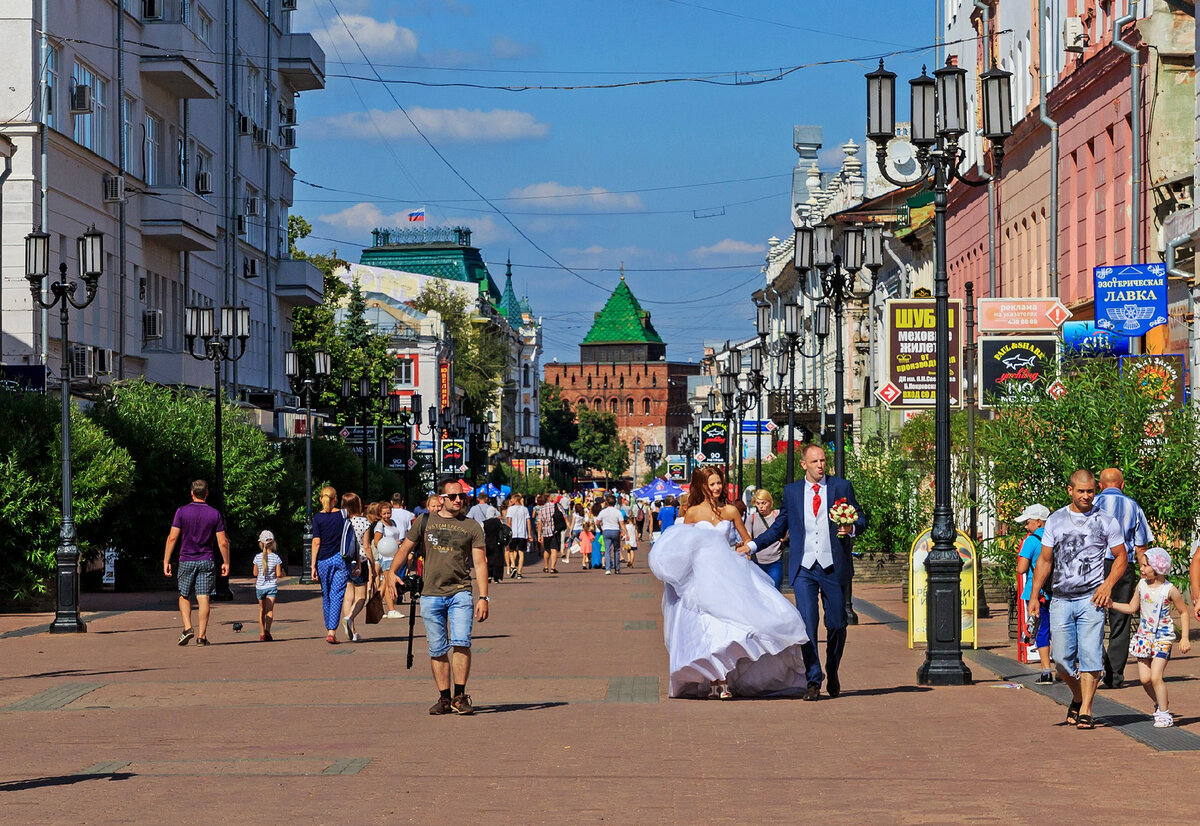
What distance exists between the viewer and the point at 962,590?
65.3 ft

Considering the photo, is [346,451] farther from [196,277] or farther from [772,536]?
[772,536]

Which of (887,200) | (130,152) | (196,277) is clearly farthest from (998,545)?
(887,200)

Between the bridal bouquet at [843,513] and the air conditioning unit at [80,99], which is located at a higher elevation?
the air conditioning unit at [80,99]

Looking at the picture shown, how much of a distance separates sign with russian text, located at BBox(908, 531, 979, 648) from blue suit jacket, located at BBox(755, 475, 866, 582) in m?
4.75

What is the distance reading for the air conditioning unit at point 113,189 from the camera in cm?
3953

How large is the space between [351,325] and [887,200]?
27.6 m

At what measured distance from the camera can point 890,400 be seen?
28.5 metres

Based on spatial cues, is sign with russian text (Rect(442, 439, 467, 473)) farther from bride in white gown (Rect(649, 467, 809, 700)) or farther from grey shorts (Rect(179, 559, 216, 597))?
bride in white gown (Rect(649, 467, 809, 700))

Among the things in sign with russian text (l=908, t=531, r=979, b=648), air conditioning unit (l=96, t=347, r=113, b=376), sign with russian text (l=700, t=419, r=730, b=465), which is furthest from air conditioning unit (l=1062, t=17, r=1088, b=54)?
sign with russian text (l=700, t=419, r=730, b=465)

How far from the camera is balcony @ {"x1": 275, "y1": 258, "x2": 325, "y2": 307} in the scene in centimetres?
5838

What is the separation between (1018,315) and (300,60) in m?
34.9

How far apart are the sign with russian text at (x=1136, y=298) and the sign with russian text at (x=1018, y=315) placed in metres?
1.90

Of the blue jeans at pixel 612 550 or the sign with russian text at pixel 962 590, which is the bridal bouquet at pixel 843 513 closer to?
the sign with russian text at pixel 962 590

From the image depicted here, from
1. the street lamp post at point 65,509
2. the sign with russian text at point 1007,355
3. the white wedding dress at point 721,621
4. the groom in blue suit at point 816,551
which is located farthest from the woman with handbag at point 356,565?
the sign with russian text at point 1007,355
